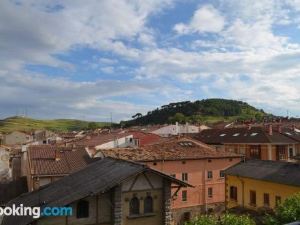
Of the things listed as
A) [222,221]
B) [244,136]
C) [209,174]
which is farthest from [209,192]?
[222,221]

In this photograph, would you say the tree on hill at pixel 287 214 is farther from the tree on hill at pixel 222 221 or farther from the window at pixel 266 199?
the window at pixel 266 199

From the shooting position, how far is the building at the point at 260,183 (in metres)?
26.8

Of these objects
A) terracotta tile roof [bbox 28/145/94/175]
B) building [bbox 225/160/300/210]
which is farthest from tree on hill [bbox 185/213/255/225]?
terracotta tile roof [bbox 28/145/94/175]

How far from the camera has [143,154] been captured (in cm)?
4022

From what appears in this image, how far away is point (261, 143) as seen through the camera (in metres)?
52.3

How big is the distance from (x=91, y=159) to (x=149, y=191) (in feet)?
70.9

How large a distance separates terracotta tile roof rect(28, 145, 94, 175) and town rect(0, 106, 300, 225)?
0.09 meters

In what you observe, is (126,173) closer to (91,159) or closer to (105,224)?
(105,224)

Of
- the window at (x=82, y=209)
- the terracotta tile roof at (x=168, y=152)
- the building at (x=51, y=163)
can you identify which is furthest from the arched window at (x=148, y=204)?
the terracotta tile roof at (x=168, y=152)

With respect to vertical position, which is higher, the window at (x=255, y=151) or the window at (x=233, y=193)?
the window at (x=255, y=151)

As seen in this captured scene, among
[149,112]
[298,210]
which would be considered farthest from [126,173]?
[149,112]

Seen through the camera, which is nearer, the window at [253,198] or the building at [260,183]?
the building at [260,183]

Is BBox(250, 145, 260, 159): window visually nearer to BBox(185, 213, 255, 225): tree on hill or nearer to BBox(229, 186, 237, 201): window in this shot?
BBox(229, 186, 237, 201): window

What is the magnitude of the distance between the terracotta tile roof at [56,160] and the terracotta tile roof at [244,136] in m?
26.4
